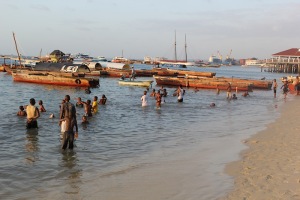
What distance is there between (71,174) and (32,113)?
5533 millimetres

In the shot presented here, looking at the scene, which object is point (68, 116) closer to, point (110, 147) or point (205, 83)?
point (110, 147)

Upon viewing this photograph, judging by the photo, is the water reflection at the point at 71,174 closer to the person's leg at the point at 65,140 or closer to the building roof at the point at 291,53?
the person's leg at the point at 65,140

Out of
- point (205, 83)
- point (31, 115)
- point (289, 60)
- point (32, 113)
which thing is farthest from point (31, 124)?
point (289, 60)

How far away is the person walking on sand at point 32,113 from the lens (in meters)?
13.1

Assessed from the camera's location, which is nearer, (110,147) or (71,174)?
(71,174)

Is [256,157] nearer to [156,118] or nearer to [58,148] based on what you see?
[58,148]

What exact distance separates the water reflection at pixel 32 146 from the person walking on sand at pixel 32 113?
234 millimetres

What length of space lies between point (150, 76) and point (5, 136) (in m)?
50.7

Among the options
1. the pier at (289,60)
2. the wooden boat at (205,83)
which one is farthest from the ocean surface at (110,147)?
the pier at (289,60)

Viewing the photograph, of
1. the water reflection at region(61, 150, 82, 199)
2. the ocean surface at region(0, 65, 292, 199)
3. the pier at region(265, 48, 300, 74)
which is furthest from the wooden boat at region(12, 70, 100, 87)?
the pier at region(265, 48, 300, 74)

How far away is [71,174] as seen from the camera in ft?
28.3

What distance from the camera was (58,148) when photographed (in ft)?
37.1

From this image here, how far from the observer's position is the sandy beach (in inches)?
267

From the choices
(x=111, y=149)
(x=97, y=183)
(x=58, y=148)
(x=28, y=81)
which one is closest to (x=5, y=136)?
(x=58, y=148)
